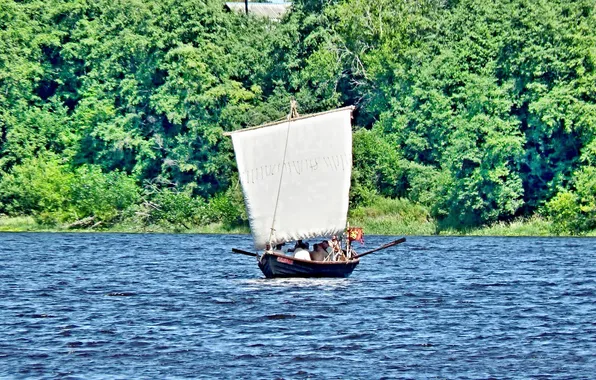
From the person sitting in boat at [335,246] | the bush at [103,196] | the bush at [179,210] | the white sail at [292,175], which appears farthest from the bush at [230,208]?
the person sitting in boat at [335,246]

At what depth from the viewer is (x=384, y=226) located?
95188 millimetres

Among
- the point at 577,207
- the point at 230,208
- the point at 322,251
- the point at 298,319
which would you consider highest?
the point at 230,208

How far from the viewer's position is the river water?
3341 cm

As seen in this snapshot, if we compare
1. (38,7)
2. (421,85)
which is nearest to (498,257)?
(421,85)

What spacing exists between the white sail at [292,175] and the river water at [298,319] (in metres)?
2.29

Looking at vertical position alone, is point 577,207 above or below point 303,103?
below

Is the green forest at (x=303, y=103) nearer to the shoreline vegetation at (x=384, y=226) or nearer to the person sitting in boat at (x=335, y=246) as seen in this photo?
the shoreline vegetation at (x=384, y=226)

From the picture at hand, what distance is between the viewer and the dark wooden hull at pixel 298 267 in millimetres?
51938

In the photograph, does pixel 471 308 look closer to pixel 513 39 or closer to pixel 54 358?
pixel 54 358

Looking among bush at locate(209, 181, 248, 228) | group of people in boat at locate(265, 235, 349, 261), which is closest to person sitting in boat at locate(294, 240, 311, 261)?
group of people in boat at locate(265, 235, 349, 261)

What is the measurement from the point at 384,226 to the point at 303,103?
40.1ft

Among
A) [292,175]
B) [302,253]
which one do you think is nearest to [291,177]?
[292,175]

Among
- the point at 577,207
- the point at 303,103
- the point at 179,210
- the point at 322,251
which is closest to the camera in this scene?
the point at 322,251

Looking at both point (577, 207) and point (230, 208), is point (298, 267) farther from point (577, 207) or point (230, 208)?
point (230, 208)
